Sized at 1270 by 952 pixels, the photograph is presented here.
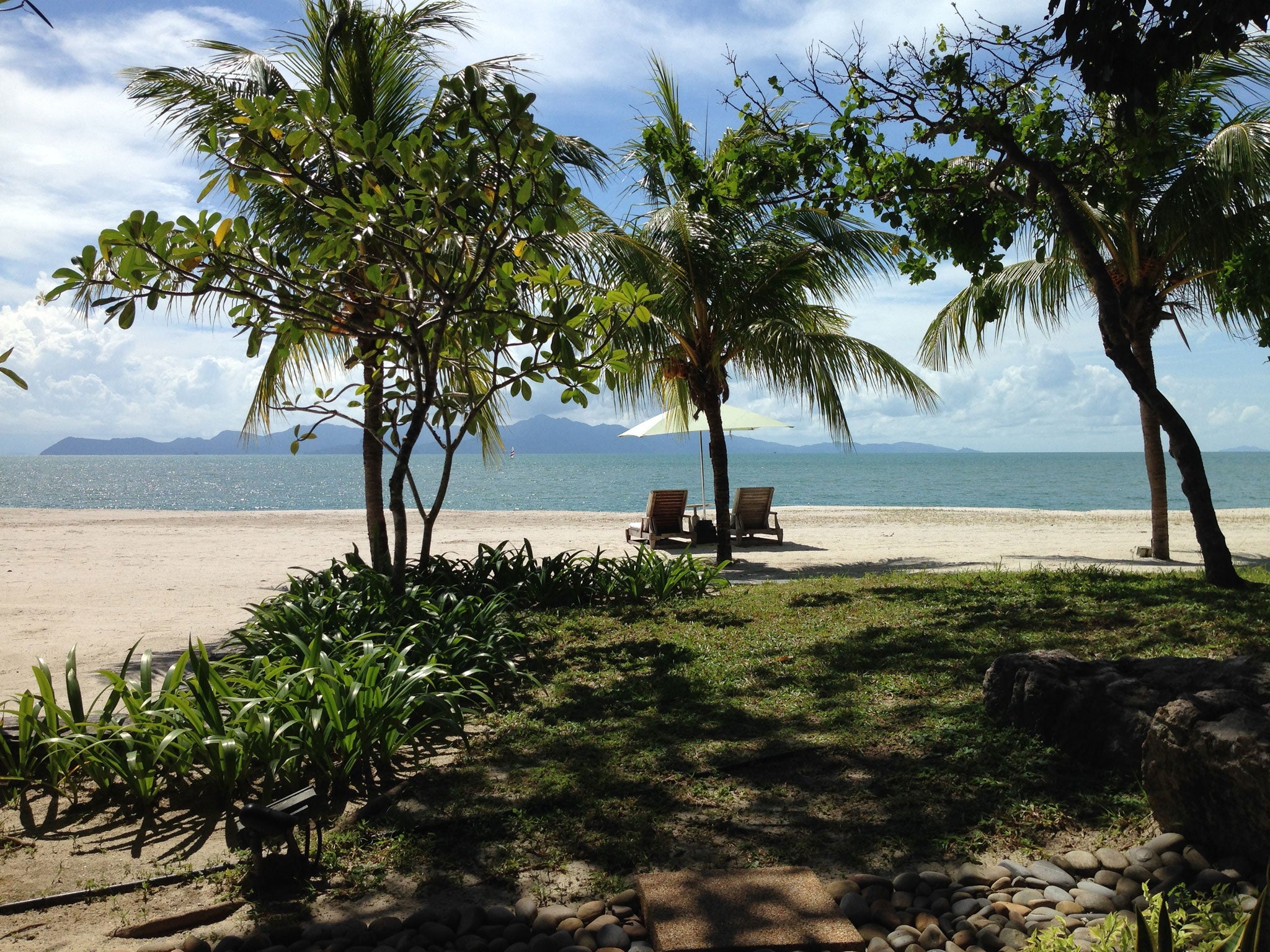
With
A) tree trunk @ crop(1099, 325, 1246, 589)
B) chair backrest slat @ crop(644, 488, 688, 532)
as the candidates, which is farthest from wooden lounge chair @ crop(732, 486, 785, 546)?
tree trunk @ crop(1099, 325, 1246, 589)

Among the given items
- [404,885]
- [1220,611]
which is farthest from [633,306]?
[1220,611]

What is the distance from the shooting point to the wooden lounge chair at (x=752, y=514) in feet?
51.8

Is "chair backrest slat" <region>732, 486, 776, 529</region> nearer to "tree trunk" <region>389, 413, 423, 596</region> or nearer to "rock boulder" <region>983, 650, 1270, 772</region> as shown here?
"tree trunk" <region>389, 413, 423, 596</region>

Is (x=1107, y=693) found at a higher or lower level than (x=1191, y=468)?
lower

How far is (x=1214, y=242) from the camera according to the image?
9.73 metres

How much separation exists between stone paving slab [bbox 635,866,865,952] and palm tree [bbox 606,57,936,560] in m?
8.42

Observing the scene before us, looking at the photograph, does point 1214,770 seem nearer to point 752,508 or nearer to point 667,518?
point 667,518

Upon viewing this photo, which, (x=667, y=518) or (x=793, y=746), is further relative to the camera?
(x=667, y=518)

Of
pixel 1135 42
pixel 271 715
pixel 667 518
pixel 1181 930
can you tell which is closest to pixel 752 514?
pixel 667 518

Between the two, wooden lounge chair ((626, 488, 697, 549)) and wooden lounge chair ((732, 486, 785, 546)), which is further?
wooden lounge chair ((732, 486, 785, 546))

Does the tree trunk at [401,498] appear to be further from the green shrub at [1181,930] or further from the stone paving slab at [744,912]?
the green shrub at [1181,930]

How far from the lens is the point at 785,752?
3.92 meters

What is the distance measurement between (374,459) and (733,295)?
5.07m

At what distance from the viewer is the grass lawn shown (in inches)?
122
